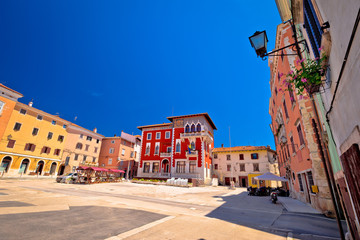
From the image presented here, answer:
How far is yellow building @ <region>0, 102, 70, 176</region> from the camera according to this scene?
90.1ft

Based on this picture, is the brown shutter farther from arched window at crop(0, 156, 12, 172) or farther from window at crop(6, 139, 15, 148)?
arched window at crop(0, 156, 12, 172)

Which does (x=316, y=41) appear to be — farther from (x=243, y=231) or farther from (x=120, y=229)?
(x=120, y=229)

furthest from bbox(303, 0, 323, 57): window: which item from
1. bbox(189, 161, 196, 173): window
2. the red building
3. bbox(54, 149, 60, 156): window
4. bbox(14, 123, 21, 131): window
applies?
bbox(54, 149, 60, 156): window

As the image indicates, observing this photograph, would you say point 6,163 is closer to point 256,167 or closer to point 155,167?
point 155,167

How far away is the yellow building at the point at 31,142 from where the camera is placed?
1081 inches

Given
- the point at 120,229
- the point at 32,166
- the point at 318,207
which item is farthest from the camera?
the point at 32,166

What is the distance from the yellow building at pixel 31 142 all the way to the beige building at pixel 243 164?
35766mm

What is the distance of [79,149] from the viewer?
3884cm

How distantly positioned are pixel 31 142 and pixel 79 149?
9.47 metres

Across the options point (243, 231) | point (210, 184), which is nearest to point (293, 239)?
point (243, 231)

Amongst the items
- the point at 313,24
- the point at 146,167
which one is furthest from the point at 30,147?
the point at 313,24

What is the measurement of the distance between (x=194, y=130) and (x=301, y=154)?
2391 cm

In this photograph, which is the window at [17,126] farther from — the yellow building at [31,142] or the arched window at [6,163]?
the arched window at [6,163]

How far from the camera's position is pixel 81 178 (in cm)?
2417
